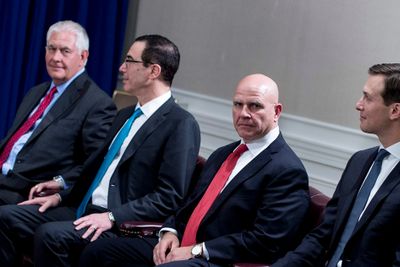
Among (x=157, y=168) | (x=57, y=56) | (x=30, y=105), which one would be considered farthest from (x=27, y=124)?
(x=157, y=168)

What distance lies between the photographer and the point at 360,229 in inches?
107

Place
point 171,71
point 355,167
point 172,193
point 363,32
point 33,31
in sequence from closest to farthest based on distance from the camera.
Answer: point 355,167 → point 172,193 → point 171,71 → point 363,32 → point 33,31

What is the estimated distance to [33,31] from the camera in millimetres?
5121

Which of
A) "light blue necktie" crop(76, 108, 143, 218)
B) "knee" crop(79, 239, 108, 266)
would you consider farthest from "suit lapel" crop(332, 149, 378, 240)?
"light blue necktie" crop(76, 108, 143, 218)

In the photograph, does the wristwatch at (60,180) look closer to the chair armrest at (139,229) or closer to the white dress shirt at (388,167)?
the chair armrest at (139,229)

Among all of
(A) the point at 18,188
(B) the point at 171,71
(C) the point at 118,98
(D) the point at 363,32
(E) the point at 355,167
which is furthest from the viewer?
(C) the point at 118,98

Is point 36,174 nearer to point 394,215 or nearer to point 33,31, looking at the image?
point 33,31

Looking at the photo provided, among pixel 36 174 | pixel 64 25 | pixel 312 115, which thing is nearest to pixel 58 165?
pixel 36 174

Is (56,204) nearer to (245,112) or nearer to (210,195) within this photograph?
(210,195)

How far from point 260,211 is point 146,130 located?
0.79m

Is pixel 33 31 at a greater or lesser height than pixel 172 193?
greater

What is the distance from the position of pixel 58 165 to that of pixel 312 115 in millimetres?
1414

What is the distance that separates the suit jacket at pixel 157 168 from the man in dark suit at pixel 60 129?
1.44 ft

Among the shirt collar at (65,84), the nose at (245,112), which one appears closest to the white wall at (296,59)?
the shirt collar at (65,84)
